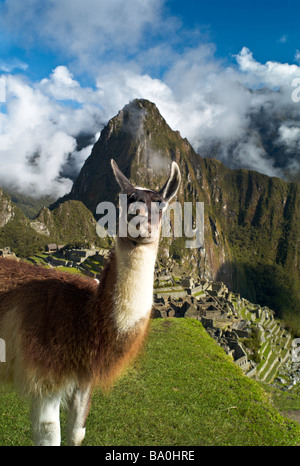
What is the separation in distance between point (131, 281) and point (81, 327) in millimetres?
617

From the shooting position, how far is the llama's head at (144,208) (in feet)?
6.26

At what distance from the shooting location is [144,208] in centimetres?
191

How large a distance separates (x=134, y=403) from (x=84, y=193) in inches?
5547

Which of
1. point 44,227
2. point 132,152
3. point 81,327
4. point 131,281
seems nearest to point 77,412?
point 81,327

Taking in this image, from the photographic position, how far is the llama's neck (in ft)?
6.75

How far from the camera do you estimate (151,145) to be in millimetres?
137375

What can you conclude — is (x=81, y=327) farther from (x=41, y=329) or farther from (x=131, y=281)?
(x=131, y=281)

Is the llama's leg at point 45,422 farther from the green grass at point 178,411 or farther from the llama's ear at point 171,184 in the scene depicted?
the llama's ear at point 171,184

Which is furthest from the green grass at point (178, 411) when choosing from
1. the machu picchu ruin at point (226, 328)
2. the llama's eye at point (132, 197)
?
the machu picchu ruin at point (226, 328)

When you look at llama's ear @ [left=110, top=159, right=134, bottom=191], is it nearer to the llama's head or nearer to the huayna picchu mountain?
the llama's head

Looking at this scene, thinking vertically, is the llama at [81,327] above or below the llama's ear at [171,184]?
below

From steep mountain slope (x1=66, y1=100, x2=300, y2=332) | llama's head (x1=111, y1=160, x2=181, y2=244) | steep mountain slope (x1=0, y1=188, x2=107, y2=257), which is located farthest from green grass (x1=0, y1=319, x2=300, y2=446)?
steep mountain slope (x1=66, y1=100, x2=300, y2=332)

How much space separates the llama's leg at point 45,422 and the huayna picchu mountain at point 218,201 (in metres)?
95.9
